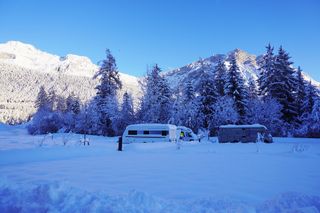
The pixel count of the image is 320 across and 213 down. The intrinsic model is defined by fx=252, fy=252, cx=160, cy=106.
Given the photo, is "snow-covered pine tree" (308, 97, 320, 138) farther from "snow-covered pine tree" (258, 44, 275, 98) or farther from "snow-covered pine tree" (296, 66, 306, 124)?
"snow-covered pine tree" (258, 44, 275, 98)

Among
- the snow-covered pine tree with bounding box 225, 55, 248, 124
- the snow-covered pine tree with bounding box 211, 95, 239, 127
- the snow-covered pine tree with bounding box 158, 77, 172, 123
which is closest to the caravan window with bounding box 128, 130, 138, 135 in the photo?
the snow-covered pine tree with bounding box 211, 95, 239, 127

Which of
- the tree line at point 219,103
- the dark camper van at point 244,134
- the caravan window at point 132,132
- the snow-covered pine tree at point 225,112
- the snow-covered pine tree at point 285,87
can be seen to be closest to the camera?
the caravan window at point 132,132

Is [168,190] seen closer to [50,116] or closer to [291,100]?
[291,100]

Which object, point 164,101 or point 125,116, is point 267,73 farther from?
point 125,116

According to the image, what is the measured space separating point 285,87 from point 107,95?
28.6 metres

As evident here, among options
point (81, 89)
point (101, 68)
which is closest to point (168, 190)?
point (101, 68)

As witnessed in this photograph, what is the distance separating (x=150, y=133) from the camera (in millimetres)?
Answer: 24047

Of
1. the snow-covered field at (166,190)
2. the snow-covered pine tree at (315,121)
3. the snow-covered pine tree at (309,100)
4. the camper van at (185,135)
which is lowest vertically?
the snow-covered field at (166,190)

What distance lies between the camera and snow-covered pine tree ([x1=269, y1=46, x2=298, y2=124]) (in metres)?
36.7

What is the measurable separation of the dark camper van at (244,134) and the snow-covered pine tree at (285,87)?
12.5 meters

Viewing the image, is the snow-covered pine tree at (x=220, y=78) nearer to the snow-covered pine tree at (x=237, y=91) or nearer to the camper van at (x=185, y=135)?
the snow-covered pine tree at (x=237, y=91)

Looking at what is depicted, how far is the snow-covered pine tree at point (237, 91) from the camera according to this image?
36875 millimetres

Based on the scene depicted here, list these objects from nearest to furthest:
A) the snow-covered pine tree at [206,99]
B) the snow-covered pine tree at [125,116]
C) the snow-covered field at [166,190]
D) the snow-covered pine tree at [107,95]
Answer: the snow-covered field at [166,190], the snow-covered pine tree at [206,99], the snow-covered pine tree at [107,95], the snow-covered pine tree at [125,116]

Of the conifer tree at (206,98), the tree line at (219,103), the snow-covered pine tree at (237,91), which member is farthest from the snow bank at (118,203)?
the snow-covered pine tree at (237,91)
